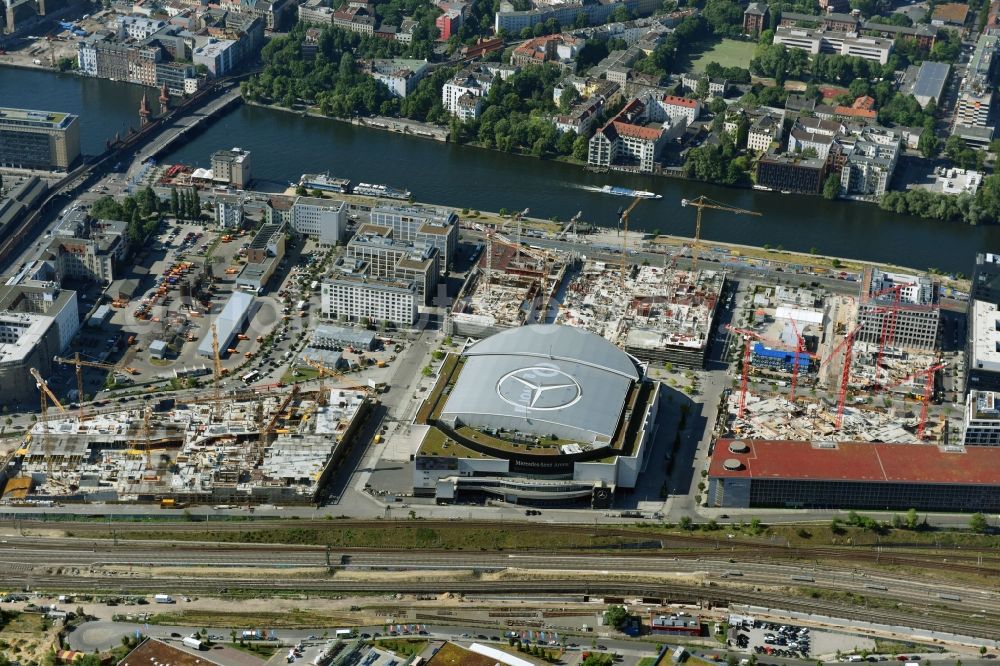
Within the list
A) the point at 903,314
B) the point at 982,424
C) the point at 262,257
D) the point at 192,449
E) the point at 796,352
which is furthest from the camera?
the point at 262,257

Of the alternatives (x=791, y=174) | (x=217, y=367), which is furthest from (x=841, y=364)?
(x=217, y=367)

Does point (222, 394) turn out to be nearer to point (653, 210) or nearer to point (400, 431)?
A: point (400, 431)

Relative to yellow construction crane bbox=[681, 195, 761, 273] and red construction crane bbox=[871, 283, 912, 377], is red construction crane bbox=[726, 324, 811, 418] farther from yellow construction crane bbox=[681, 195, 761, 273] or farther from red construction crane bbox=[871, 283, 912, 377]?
yellow construction crane bbox=[681, 195, 761, 273]

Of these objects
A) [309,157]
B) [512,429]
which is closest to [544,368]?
[512,429]

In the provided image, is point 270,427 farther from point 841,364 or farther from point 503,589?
point 841,364

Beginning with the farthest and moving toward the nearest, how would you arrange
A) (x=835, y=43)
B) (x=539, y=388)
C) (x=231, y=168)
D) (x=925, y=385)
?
1. (x=835, y=43)
2. (x=231, y=168)
3. (x=925, y=385)
4. (x=539, y=388)

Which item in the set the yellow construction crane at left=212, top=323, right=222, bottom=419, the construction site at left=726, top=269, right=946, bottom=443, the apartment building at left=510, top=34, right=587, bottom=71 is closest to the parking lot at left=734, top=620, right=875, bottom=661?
the construction site at left=726, top=269, right=946, bottom=443

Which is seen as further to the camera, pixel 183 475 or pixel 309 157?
pixel 309 157
